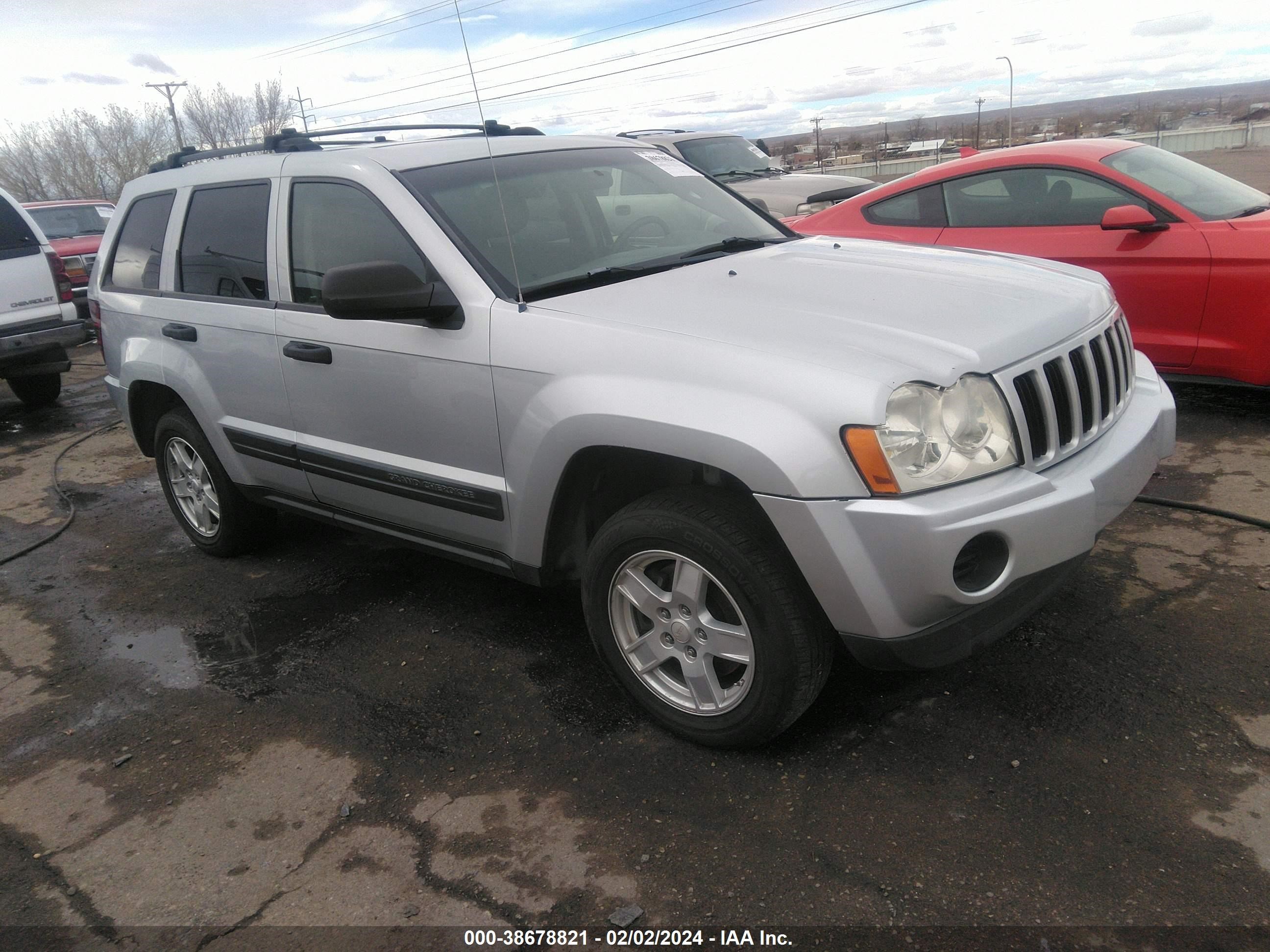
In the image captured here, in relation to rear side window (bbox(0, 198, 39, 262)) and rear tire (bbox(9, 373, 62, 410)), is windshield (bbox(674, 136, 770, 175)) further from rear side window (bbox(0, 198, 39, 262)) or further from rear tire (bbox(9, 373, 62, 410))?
rear tire (bbox(9, 373, 62, 410))

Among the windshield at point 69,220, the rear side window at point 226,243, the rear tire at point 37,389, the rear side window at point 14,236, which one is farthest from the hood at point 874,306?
the windshield at point 69,220

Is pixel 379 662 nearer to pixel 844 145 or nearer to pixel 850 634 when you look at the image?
pixel 850 634

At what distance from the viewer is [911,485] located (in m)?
2.37

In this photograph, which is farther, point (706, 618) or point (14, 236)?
point (14, 236)

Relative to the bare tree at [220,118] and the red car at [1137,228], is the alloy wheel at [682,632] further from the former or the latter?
the bare tree at [220,118]

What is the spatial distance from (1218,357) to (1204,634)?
7.94 ft

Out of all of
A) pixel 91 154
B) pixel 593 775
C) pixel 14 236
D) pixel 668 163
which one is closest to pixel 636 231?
pixel 668 163

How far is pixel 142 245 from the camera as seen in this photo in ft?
15.3

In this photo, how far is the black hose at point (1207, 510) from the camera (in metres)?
3.99

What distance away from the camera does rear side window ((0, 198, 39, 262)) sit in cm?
820

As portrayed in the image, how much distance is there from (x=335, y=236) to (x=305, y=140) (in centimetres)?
84

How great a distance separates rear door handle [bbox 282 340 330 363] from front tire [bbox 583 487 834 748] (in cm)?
132

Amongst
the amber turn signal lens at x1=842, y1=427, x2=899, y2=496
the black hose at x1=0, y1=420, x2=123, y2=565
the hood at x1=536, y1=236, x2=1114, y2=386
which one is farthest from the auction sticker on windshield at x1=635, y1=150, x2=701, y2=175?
the black hose at x1=0, y1=420, x2=123, y2=565

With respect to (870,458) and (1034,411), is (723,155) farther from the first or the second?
(870,458)
